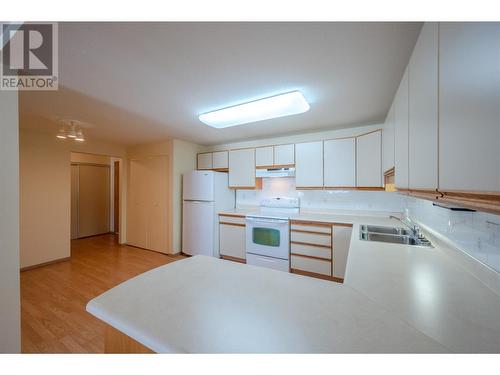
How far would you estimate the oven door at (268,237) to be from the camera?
2840 mm

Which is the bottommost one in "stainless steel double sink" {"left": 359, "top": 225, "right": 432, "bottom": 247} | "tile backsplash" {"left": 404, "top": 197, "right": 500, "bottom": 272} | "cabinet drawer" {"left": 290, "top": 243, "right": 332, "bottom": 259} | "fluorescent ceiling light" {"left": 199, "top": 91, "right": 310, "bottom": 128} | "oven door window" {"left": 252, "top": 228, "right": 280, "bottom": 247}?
"cabinet drawer" {"left": 290, "top": 243, "right": 332, "bottom": 259}

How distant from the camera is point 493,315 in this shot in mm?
722

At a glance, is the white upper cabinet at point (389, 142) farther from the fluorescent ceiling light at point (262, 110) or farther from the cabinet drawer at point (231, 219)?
the cabinet drawer at point (231, 219)

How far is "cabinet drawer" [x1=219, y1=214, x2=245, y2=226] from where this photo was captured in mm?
3270

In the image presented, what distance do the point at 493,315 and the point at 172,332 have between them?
1151mm

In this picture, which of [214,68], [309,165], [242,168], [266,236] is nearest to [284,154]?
[309,165]

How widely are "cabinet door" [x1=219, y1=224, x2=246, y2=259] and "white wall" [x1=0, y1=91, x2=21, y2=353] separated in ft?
7.92

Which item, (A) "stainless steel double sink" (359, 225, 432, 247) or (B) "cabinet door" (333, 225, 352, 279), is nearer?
(A) "stainless steel double sink" (359, 225, 432, 247)

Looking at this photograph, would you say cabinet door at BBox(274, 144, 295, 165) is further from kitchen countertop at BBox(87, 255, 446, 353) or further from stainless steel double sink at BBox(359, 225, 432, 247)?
kitchen countertop at BBox(87, 255, 446, 353)

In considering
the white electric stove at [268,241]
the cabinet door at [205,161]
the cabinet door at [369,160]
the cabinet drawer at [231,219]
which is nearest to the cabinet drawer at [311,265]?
the white electric stove at [268,241]

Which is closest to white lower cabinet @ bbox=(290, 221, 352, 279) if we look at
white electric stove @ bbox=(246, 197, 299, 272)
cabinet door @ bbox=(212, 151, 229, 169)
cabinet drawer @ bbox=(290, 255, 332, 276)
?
cabinet drawer @ bbox=(290, 255, 332, 276)

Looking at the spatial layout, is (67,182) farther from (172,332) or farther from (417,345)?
(417,345)

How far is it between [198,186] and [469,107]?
336 centimetres

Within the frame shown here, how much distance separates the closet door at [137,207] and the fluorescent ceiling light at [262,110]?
257 cm
